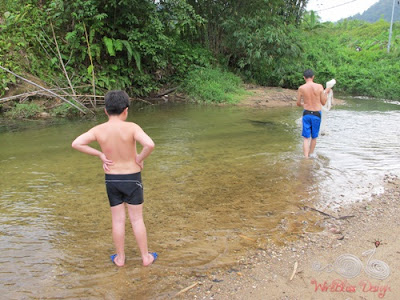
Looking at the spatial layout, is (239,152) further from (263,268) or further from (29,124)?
(29,124)

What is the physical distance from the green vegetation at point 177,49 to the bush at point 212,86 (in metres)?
0.05

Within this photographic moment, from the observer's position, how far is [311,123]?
667cm

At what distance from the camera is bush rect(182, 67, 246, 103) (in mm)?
14852

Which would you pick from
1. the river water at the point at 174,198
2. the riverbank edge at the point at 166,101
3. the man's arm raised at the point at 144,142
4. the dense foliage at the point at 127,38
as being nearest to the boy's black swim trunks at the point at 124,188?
the man's arm raised at the point at 144,142

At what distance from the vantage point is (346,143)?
7941 millimetres

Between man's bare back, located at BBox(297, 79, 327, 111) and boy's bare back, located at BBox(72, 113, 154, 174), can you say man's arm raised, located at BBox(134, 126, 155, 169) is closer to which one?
boy's bare back, located at BBox(72, 113, 154, 174)

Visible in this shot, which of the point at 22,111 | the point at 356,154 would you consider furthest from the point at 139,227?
the point at 22,111

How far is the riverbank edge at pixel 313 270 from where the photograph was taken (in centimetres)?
288

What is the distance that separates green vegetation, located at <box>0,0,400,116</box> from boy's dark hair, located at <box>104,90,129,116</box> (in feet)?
30.6

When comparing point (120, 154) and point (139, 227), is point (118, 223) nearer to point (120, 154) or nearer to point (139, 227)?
point (139, 227)

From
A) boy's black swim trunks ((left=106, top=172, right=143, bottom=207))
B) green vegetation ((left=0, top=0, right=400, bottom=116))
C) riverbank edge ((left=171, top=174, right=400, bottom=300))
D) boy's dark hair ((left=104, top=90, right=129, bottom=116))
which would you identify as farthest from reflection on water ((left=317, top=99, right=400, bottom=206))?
green vegetation ((left=0, top=0, right=400, bottom=116))

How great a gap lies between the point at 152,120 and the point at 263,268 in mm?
8429

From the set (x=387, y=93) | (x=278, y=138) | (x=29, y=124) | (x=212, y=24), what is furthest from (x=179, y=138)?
(x=387, y=93)

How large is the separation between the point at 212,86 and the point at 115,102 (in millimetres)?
12655
